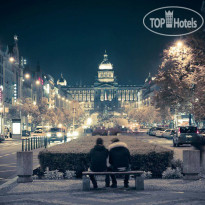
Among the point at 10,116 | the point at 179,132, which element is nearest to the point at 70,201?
the point at 179,132

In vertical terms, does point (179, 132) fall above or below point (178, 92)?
below

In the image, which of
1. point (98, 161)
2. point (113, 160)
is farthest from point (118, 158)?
point (98, 161)

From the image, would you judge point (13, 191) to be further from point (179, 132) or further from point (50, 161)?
point (179, 132)

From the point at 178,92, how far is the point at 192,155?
112 ft

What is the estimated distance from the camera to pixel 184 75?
46344mm

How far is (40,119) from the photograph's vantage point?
109938mm

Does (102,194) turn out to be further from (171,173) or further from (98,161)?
(171,173)

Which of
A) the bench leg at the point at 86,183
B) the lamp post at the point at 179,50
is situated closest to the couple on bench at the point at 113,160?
the bench leg at the point at 86,183

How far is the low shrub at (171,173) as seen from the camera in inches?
630

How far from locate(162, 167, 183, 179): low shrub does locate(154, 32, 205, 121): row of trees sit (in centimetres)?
2427

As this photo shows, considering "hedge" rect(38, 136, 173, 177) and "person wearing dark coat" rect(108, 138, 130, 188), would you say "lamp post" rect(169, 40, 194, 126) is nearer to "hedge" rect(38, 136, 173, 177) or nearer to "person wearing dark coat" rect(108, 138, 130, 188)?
"hedge" rect(38, 136, 173, 177)

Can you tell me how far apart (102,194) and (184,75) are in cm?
3529

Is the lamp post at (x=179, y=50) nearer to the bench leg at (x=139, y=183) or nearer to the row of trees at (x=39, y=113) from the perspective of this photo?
the bench leg at (x=139, y=183)

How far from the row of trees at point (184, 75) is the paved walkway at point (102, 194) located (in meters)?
26.7
